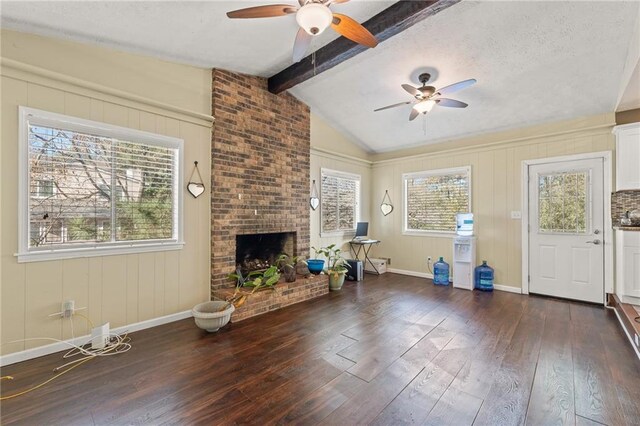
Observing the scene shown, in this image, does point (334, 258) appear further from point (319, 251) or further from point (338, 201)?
point (338, 201)

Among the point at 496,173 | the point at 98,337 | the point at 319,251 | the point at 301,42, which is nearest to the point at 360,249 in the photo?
the point at 319,251

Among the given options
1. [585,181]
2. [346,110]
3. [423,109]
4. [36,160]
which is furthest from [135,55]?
[585,181]

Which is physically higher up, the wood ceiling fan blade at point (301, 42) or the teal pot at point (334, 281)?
the wood ceiling fan blade at point (301, 42)

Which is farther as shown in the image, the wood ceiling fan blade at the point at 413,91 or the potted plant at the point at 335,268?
the potted plant at the point at 335,268

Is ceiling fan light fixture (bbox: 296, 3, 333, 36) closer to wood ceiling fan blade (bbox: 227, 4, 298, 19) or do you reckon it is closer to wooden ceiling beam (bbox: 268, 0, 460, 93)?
wood ceiling fan blade (bbox: 227, 4, 298, 19)

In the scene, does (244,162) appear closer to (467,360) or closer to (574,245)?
(467,360)

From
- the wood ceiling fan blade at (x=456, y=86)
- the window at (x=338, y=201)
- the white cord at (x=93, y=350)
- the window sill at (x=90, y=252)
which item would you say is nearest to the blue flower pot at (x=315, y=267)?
the window at (x=338, y=201)

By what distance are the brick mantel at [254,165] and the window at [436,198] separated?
2387mm

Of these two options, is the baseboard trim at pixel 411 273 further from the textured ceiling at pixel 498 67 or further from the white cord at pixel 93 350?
the white cord at pixel 93 350

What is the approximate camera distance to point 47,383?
2.16 m

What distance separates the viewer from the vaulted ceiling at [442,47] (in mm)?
2520

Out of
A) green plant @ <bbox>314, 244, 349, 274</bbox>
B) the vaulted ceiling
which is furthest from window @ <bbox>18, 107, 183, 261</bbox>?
green plant @ <bbox>314, 244, 349, 274</bbox>

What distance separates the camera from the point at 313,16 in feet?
6.57

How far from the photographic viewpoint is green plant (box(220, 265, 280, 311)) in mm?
3480
